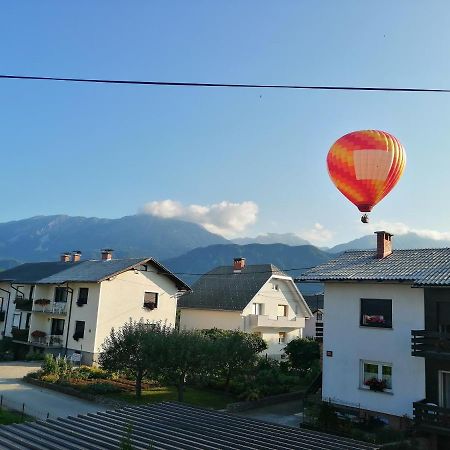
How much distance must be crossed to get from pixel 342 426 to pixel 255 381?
816cm

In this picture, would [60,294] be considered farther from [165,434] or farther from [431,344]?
[165,434]

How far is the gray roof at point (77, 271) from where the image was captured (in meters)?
36.4

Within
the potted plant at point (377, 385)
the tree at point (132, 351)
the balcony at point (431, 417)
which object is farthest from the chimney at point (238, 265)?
the balcony at point (431, 417)

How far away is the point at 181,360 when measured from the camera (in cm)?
2170

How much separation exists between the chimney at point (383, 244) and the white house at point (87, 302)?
1934cm

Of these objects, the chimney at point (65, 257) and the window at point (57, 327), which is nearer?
the window at point (57, 327)

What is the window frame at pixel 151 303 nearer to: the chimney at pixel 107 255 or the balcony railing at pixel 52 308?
the balcony railing at pixel 52 308

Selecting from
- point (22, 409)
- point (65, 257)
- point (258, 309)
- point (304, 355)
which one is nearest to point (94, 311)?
point (258, 309)

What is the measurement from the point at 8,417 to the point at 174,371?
715 centimetres

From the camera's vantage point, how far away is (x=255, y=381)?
26.0 meters

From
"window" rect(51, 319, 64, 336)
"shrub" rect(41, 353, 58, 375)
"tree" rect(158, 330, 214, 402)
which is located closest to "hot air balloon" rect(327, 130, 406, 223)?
"tree" rect(158, 330, 214, 402)

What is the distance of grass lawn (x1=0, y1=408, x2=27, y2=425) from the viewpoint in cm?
1727

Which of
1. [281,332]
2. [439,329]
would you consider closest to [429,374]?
[439,329]

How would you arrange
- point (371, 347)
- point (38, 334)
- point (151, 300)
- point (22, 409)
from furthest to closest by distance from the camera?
point (151, 300) < point (38, 334) < point (371, 347) < point (22, 409)
